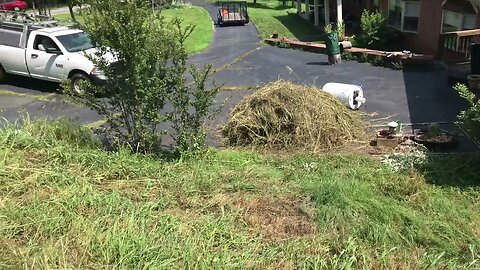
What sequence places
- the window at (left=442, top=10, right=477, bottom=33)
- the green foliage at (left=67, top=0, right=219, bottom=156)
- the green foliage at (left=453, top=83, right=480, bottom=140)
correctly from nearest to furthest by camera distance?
the green foliage at (left=453, top=83, right=480, bottom=140)
the green foliage at (left=67, top=0, right=219, bottom=156)
the window at (left=442, top=10, right=477, bottom=33)

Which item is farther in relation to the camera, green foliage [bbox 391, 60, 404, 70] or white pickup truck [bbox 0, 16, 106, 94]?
green foliage [bbox 391, 60, 404, 70]

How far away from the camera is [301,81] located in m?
15.2

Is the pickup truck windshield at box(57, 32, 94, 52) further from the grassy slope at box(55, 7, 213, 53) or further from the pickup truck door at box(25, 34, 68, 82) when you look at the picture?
the grassy slope at box(55, 7, 213, 53)

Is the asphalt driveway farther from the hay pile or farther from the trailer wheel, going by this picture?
the hay pile

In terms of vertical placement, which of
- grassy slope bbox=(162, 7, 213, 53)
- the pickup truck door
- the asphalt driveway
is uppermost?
the pickup truck door

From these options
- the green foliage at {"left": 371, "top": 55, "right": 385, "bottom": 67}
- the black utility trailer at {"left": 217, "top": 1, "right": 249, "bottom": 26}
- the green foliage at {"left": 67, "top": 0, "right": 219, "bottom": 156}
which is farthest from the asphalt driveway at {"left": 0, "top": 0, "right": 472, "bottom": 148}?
the black utility trailer at {"left": 217, "top": 1, "right": 249, "bottom": 26}

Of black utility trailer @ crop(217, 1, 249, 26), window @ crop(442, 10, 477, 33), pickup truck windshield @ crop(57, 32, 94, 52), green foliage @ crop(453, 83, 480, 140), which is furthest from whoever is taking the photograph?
black utility trailer @ crop(217, 1, 249, 26)

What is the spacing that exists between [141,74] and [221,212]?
10.7ft

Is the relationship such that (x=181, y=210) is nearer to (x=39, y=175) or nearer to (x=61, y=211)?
(x=61, y=211)

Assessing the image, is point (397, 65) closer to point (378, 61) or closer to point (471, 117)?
point (378, 61)

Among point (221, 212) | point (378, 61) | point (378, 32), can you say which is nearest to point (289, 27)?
point (378, 32)

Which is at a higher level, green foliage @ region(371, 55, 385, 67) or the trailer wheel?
the trailer wheel

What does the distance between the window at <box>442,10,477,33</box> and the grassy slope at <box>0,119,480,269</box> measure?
947 centimetres

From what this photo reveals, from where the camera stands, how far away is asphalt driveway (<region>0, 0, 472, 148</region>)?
1177cm
